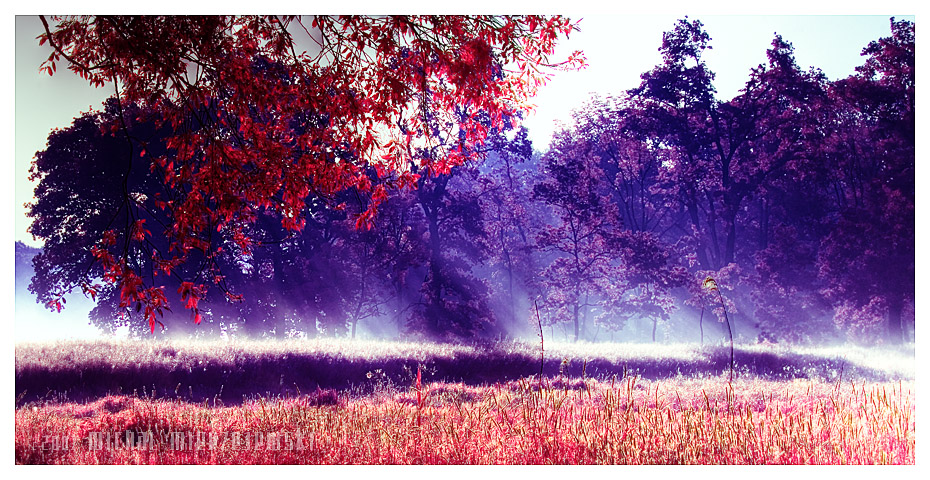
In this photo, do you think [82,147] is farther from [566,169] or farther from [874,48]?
[874,48]

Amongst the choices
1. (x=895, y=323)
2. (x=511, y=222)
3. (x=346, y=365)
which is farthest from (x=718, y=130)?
(x=346, y=365)

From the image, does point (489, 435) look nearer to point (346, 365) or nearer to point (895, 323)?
point (346, 365)

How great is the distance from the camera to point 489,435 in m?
5.34

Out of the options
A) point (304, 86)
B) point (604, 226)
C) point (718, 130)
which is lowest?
point (604, 226)

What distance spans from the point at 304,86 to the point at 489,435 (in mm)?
3505

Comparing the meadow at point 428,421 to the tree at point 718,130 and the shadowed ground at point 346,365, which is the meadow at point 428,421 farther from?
the tree at point 718,130

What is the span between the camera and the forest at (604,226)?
8.09 metres

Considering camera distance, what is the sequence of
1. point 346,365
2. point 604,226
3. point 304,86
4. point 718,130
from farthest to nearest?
point 604,226
point 718,130
point 346,365
point 304,86

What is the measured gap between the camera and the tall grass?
5.09 m

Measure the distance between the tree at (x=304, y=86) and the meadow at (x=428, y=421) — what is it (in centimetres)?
153

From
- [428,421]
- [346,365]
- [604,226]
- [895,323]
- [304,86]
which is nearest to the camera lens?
[304,86]

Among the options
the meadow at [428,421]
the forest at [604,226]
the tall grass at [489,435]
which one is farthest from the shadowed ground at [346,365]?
the tall grass at [489,435]

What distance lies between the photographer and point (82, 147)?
8930mm
